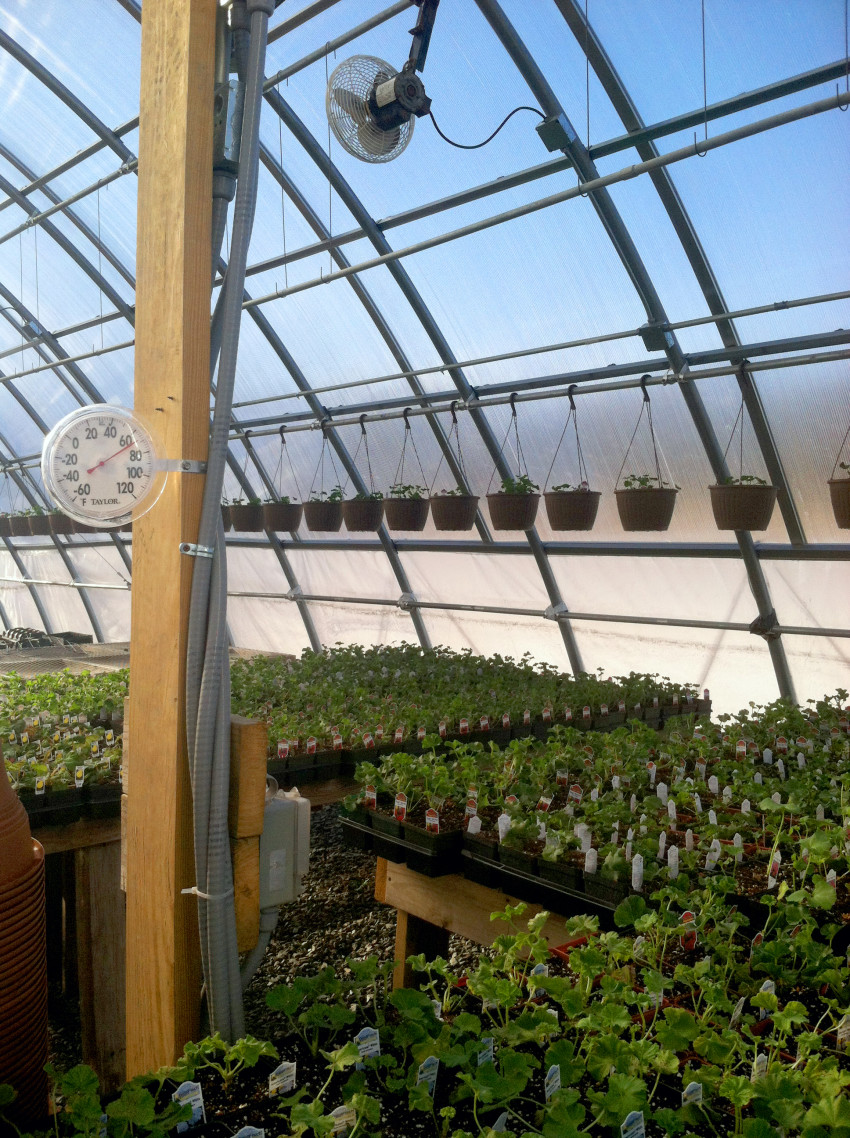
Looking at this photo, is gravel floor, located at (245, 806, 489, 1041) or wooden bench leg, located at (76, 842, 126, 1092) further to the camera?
gravel floor, located at (245, 806, 489, 1041)

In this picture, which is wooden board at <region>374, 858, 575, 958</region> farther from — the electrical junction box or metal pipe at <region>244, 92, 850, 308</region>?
metal pipe at <region>244, 92, 850, 308</region>

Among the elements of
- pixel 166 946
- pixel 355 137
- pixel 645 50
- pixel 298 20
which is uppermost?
pixel 298 20

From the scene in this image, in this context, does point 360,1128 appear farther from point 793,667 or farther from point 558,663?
point 558,663

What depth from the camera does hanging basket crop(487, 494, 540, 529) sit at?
6520 mm

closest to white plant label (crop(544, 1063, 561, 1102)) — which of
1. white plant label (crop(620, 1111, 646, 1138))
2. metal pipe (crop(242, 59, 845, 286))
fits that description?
white plant label (crop(620, 1111, 646, 1138))

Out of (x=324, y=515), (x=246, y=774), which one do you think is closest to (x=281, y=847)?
(x=246, y=774)

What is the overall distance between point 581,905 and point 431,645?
6237 millimetres

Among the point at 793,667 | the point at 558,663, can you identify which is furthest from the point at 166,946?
the point at 558,663

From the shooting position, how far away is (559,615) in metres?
7.54

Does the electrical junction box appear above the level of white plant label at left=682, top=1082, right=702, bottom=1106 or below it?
above

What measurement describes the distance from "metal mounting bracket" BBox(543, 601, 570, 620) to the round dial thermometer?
5.96 m

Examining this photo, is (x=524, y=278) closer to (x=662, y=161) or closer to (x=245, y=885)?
(x=662, y=161)

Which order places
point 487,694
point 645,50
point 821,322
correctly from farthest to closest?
point 487,694
point 821,322
point 645,50

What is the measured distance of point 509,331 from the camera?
6832 millimetres
